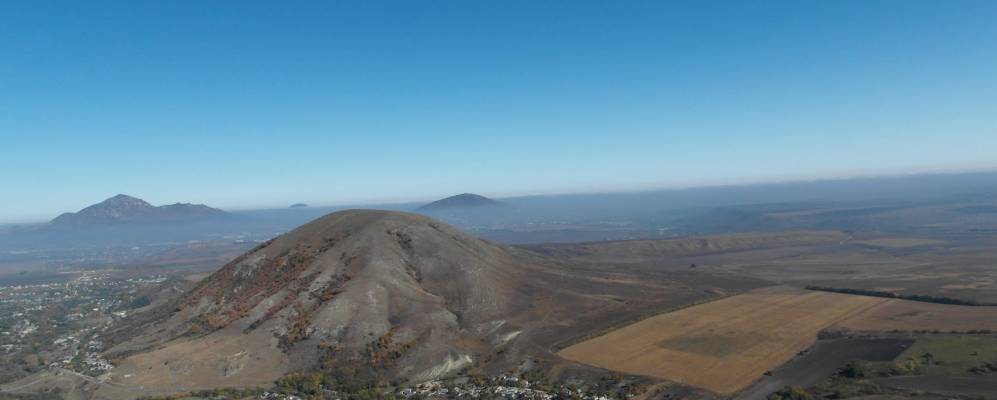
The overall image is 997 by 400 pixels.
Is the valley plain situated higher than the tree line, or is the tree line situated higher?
the valley plain

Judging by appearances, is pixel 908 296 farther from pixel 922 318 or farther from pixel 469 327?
pixel 469 327

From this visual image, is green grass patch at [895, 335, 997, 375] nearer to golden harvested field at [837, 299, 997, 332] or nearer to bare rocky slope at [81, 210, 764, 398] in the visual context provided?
golden harvested field at [837, 299, 997, 332]

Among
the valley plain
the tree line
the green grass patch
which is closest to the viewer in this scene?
the green grass patch

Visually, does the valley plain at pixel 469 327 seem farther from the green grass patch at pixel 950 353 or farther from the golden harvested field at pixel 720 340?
the green grass patch at pixel 950 353

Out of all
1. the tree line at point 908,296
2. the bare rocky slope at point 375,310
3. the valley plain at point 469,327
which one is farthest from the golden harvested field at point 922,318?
the bare rocky slope at point 375,310

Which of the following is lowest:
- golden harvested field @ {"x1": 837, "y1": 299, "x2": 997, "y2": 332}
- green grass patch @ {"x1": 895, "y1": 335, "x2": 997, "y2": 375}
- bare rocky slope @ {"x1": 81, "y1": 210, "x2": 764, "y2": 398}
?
golden harvested field @ {"x1": 837, "y1": 299, "x2": 997, "y2": 332}

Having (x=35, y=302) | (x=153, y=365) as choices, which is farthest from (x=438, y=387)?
(x=35, y=302)

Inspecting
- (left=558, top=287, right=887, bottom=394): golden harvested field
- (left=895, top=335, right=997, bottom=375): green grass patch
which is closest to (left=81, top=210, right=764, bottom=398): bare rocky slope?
(left=558, top=287, right=887, bottom=394): golden harvested field

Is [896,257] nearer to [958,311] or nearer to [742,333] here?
[958,311]
